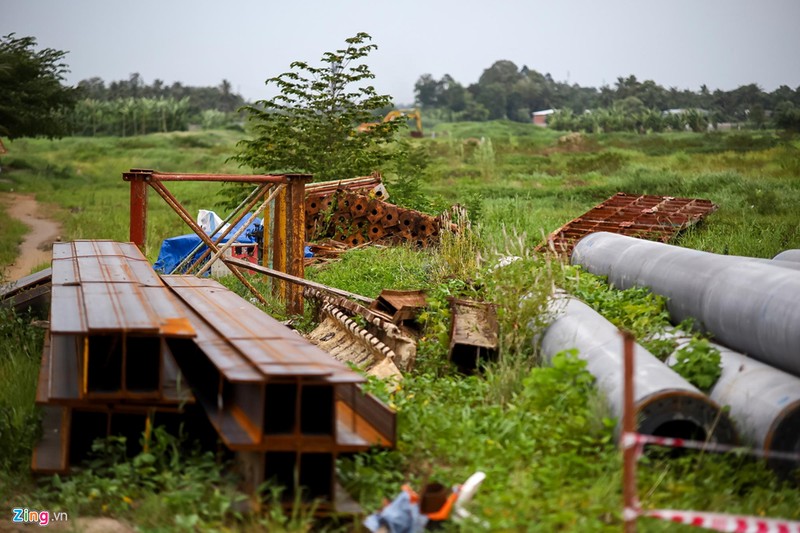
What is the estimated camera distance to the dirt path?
51.9 feet

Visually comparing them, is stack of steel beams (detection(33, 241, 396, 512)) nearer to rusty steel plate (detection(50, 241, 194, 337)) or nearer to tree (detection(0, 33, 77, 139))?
rusty steel plate (detection(50, 241, 194, 337))

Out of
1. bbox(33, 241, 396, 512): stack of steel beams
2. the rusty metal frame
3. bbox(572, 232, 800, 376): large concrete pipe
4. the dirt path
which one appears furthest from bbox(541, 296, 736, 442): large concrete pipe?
the dirt path

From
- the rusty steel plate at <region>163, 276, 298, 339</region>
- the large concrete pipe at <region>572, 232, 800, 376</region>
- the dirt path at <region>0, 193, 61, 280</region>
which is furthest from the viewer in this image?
the dirt path at <region>0, 193, 61, 280</region>

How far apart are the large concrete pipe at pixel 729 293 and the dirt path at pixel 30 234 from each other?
9242 mm

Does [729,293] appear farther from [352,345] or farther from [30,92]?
[30,92]

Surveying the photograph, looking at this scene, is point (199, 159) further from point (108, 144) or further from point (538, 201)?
point (538, 201)

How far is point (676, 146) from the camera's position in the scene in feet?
142

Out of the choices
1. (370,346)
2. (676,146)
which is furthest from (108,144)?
(370,346)

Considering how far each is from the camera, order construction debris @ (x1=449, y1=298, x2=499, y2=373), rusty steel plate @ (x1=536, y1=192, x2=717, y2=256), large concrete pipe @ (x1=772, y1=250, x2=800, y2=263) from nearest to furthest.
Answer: construction debris @ (x1=449, y1=298, x2=499, y2=373), large concrete pipe @ (x1=772, y1=250, x2=800, y2=263), rusty steel plate @ (x1=536, y1=192, x2=717, y2=256)

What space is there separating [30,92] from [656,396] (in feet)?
122

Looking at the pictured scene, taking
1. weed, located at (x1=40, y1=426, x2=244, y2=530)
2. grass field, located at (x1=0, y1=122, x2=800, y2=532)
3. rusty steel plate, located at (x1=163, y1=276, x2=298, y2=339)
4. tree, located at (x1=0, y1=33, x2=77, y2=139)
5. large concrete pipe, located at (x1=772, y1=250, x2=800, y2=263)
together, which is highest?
tree, located at (x1=0, y1=33, x2=77, y2=139)

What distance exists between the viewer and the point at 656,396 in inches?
217

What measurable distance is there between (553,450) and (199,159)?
41065 mm

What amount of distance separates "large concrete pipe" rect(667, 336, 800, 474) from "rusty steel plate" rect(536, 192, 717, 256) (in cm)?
664
